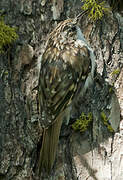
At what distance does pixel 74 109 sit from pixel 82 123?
0.13m

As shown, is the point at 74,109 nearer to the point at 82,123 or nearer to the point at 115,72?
the point at 82,123

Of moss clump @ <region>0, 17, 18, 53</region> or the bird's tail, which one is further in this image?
moss clump @ <region>0, 17, 18, 53</region>

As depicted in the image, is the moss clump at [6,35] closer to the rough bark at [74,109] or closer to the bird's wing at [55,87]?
the rough bark at [74,109]

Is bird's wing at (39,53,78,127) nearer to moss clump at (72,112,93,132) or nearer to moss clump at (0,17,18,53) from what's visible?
moss clump at (72,112,93,132)

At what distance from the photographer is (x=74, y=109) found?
6.54ft

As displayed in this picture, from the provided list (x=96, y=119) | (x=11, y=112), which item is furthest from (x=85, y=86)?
(x=11, y=112)

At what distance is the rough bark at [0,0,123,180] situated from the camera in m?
1.80

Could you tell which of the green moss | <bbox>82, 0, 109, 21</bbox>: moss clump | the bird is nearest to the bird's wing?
the bird

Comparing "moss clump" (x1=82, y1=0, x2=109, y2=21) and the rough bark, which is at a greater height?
"moss clump" (x1=82, y1=0, x2=109, y2=21)

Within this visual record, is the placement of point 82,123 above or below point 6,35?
below

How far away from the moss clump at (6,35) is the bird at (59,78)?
229 millimetres

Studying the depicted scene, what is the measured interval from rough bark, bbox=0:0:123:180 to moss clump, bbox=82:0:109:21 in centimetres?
5

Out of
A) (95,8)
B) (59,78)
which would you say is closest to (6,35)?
(59,78)

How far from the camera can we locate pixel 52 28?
209 cm
